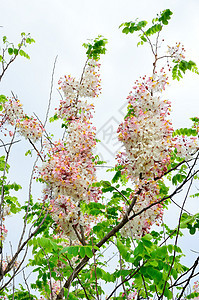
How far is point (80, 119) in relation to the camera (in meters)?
4.54

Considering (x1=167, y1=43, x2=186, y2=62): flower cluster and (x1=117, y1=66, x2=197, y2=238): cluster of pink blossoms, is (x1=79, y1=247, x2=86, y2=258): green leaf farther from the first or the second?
(x1=167, y1=43, x2=186, y2=62): flower cluster

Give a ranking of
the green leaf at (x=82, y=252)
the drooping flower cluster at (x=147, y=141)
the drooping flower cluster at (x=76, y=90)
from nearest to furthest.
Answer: the green leaf at (x=82, y=252) → the drooping flower cluster at (x=147, y=141) → the drooping flower cluster at (x=76, y=90)

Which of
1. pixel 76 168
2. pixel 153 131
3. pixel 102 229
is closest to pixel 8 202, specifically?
pixel 102 229

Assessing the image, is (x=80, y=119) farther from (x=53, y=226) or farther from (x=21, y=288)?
(x=21, y=288)

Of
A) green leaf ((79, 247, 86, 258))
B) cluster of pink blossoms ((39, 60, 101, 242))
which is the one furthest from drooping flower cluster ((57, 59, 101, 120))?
green leaf ((79, 247, 86, 258))

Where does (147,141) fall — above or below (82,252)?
above

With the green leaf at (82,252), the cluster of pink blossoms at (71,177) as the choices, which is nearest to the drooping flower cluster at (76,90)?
the cluster of pink blossoms at (71,177)

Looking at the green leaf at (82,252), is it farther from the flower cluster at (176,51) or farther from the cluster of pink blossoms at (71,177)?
the flower cluster at (176,51)

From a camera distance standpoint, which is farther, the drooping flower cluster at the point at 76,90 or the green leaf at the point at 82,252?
the drooping flower cluster at the point at 76,90

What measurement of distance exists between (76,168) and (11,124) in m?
1.90

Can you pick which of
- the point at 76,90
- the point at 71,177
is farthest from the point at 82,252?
the point at 76,90

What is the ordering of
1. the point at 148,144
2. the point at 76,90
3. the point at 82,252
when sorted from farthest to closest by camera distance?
the point at 76,90, the point at 148,144, the point at 82,252

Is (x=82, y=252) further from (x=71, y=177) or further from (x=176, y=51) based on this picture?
(x=176, y=51)

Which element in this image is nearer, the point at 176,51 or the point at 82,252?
the point at 82,252
